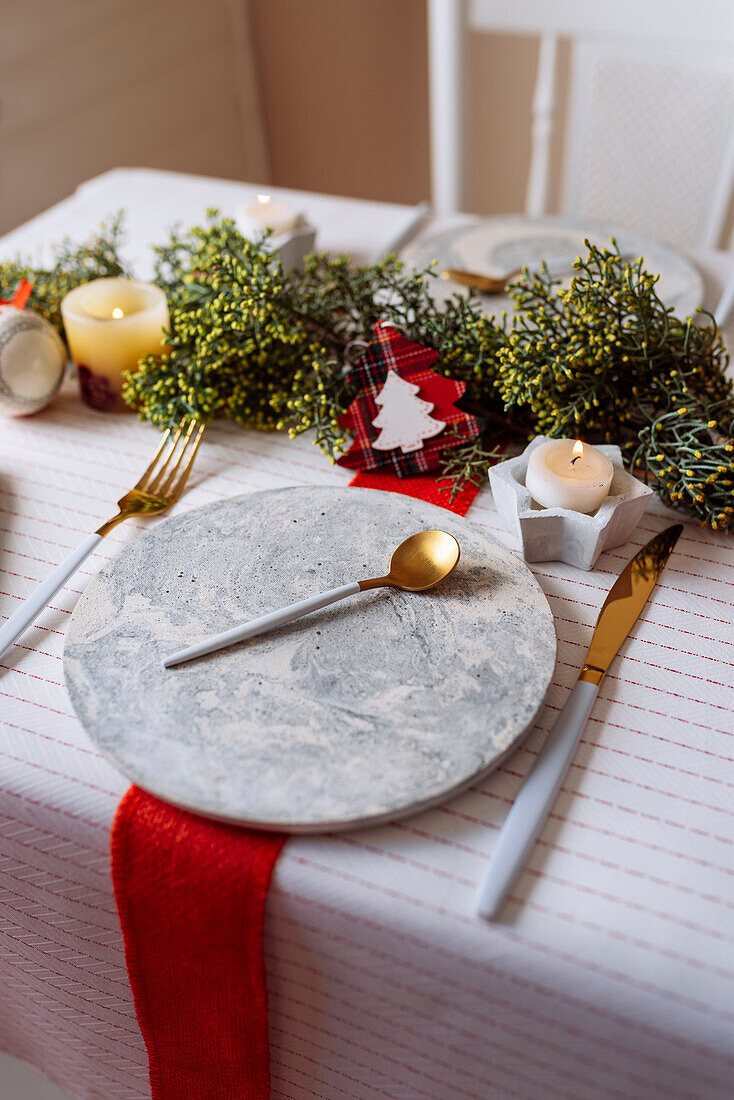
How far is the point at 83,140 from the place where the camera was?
2.08 m

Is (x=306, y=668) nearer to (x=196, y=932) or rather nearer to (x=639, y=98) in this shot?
(x=196, y=932)

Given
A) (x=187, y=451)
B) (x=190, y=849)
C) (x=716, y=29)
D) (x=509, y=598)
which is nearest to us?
(x=190, y=849)

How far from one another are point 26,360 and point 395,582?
477 millimetres

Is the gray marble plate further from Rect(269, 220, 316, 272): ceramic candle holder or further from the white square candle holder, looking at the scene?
the white square candle holder

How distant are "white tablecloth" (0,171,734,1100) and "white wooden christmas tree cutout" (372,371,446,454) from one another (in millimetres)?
138

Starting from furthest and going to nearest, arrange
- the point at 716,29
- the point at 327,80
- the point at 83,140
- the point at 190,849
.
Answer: the point at 327,80 < the point at 83,140 < the point at 716,29 < the point at 190,849

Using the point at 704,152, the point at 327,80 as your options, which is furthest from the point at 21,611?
the point at 327,80

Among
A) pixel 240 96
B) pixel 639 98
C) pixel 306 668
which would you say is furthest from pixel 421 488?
pixel 240 96

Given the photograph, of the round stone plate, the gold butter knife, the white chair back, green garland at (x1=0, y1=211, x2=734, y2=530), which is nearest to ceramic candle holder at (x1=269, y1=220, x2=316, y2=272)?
green garland at (x1=0, y1=211, x2=734, y2=530)

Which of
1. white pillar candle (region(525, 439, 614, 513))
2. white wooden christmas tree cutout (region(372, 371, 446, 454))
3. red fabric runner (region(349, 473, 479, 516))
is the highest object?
white pillar candle (region(525, 439, 614, 513))

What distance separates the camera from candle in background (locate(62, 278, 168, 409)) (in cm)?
86

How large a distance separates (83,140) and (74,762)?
1.98 meters

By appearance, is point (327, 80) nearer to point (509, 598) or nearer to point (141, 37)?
point (141, 37)

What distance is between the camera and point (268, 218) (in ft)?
3.68
